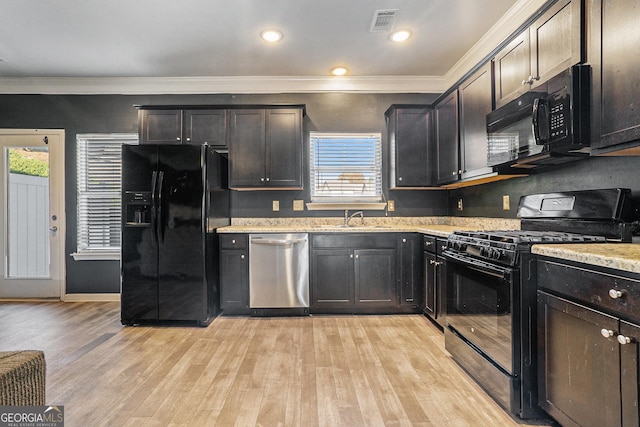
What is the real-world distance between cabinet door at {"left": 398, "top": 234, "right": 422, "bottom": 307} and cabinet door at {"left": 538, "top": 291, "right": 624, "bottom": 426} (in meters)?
1.78

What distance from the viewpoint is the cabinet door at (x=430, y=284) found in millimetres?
3107

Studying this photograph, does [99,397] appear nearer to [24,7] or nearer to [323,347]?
[323,347]

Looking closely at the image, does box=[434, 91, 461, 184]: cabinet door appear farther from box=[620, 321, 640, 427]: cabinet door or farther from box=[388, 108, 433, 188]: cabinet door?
box=[620, 321, 640, 427]: cabinet door

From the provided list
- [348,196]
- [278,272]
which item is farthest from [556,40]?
[278,272]

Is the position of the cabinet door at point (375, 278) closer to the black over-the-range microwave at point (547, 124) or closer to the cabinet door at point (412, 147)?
the cabinet door at point (412, 147)

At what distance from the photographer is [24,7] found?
2627 mm

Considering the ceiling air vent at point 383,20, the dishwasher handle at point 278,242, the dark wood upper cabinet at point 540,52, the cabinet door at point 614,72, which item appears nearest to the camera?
the cabinet door at point 614,72

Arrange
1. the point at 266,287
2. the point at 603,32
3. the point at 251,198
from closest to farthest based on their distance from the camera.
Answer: the point at 603,32
the point at 266,287
the point at 251,198

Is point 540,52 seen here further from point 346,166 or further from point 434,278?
point 346,166

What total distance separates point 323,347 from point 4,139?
4495 millimetres

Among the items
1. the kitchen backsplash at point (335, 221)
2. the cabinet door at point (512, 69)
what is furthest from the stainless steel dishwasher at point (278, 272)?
the cabinet door at point (512, 69)

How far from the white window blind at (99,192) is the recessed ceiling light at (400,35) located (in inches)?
123

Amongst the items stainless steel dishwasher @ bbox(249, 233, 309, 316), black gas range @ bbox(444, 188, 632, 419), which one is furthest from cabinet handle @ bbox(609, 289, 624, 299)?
stainless steel dishwasher @ bbox(249, 233, 309, 316)

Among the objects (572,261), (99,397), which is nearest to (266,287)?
(99,397)
